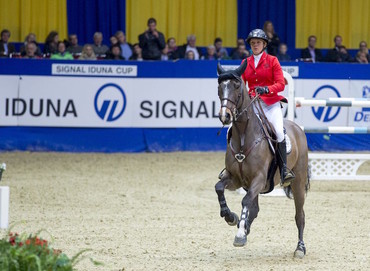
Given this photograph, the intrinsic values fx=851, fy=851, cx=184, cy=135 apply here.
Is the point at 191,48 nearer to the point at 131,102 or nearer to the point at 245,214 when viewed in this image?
the point at 131,102

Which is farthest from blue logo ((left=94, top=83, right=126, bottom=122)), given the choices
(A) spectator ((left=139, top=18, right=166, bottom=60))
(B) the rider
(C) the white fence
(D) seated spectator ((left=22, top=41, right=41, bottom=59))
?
(B) the rider

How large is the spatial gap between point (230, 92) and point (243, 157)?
0.72m

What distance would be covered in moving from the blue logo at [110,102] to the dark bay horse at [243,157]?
839 centimetres

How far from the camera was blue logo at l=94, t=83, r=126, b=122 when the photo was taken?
16.8 meters

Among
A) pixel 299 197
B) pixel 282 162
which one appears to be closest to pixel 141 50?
pixel 299 197

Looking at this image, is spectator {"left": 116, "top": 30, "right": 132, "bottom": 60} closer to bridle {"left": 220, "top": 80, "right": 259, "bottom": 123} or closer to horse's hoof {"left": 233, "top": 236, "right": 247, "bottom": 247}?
bridle {"left": 220, "top": 80, "right": 259, "bottom": 123}

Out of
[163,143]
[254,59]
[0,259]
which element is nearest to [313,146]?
[163,143]

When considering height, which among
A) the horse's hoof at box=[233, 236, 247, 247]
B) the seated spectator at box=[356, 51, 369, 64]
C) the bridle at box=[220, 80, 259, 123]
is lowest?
the horse's hoof at box=[233, 236, 247, 247]

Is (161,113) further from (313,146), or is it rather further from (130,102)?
(313,146)

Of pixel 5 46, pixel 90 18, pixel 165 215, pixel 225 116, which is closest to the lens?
pixel 225 116

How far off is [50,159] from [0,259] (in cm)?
1109

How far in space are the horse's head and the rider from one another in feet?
1.74

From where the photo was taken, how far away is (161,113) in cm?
1709

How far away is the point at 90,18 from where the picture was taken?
2167 centimetres
